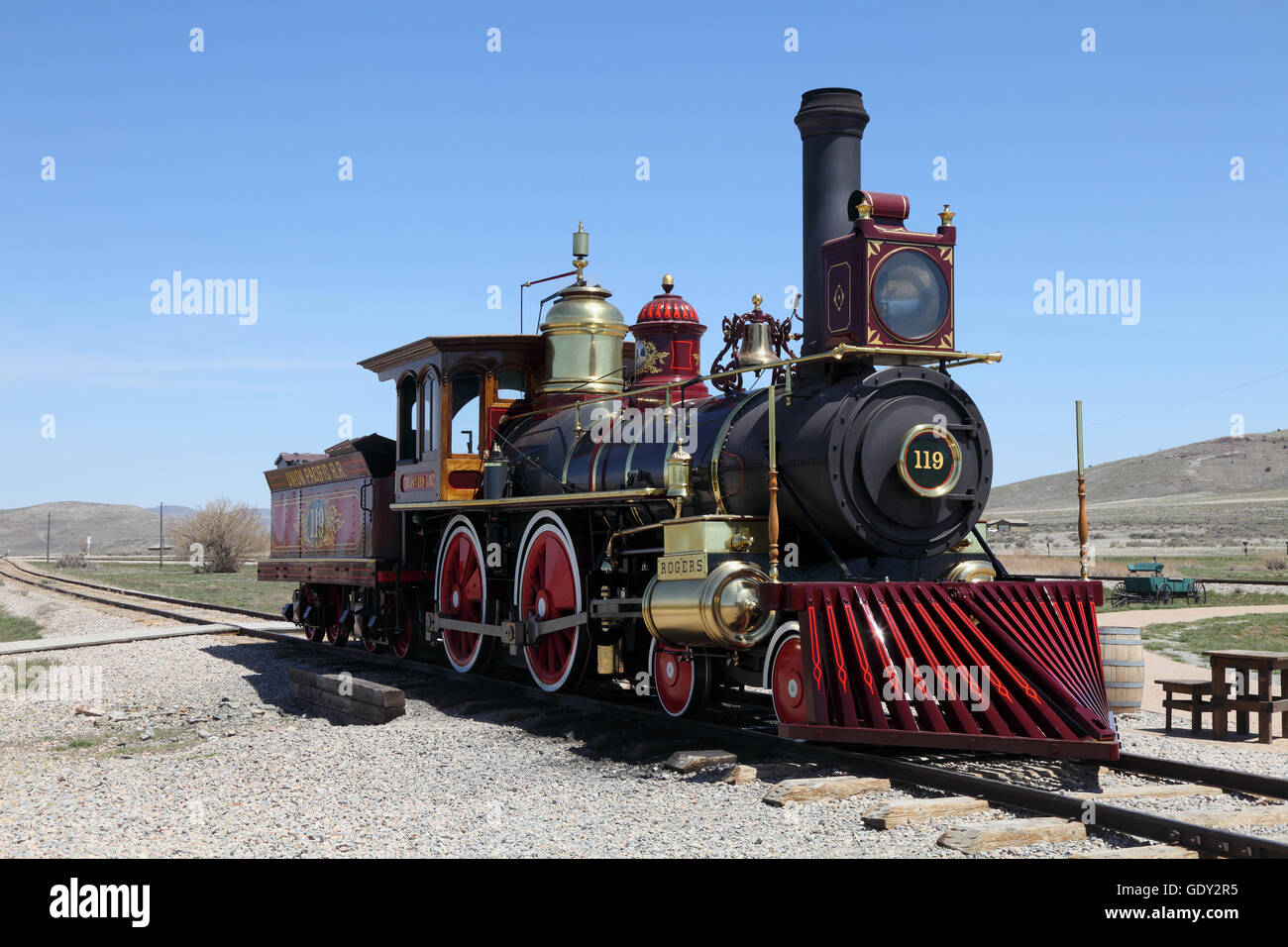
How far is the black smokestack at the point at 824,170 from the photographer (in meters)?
8.68

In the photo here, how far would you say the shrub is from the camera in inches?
2114

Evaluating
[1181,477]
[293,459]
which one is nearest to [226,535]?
[293,459]

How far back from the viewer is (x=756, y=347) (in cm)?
1037

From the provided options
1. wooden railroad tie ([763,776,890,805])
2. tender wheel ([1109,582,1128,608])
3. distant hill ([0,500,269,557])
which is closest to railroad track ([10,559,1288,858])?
wooden railroad tie ([763,776,890,805])

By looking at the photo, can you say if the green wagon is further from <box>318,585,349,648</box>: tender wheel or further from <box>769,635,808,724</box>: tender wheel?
<box>769,635,808,724</box>: tender wheel

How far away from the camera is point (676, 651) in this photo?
9.07 metres

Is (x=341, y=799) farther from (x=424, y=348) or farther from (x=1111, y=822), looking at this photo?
(x=424, y=348)

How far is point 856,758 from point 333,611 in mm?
10705

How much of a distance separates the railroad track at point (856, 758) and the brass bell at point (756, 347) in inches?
114

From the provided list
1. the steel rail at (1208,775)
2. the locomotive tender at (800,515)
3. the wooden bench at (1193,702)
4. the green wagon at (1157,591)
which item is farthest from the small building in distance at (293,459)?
the green wagon at (1157,591)

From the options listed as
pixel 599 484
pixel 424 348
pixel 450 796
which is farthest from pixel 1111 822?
pixel 424 348

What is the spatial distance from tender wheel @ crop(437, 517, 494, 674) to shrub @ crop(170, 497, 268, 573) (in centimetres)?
4344

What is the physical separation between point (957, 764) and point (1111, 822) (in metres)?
2.01

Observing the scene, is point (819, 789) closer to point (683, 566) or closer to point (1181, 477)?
point (683, 566)
